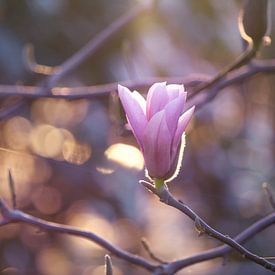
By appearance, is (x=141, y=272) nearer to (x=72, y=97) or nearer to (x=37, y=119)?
(x=37, y=119)

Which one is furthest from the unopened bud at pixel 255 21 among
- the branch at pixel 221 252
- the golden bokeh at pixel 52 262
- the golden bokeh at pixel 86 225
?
the golden bokeh at pixel 52 262

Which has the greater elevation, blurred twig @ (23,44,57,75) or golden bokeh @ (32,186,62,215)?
blurred twig @ (23,44,57,75)

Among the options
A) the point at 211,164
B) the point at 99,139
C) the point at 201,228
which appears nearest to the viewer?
the point at 201,228

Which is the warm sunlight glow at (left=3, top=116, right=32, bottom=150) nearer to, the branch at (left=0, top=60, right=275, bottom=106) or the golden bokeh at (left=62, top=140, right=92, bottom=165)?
the golden bokeh at (left=62, top=140, right=92, bottom=165)

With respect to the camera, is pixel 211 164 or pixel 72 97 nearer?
pixel 72 97

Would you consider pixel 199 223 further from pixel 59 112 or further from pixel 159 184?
pixel 59 112

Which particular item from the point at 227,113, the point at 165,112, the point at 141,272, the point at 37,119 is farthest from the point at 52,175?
the point at 165,112

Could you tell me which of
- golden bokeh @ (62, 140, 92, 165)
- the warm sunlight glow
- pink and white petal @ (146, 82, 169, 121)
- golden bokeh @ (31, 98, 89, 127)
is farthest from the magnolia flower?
golden bokeh @ (31, 98, 89, 127)
